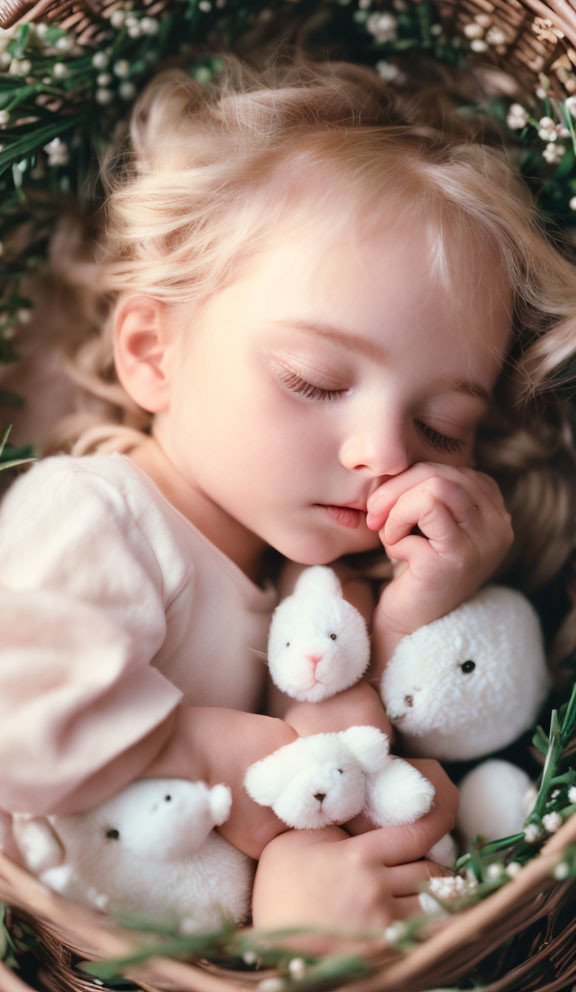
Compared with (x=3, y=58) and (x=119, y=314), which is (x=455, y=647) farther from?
(x=3, y=58)

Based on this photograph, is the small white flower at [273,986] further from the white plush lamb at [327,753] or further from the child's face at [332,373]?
the child's face at [332,373]

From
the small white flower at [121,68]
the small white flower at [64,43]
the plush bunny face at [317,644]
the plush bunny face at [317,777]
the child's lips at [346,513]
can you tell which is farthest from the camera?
the small white flower at [121,68]

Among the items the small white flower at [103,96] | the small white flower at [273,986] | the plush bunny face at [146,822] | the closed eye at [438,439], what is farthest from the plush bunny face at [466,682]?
the small white flower at [103,96]

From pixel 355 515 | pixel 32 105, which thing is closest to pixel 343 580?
pixel 355 515

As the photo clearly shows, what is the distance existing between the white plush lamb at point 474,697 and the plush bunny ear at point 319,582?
129mm

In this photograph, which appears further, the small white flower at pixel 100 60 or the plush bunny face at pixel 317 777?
the small white flower at pixel 100 60

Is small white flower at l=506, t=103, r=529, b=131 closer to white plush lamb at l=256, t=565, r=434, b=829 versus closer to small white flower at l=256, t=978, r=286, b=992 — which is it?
white plush lamb at l=256, t=565, r=434, b=829

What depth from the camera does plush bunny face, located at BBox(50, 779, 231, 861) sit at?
3.17 ft

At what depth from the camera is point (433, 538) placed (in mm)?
1189

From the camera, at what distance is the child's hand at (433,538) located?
1186 millimetres

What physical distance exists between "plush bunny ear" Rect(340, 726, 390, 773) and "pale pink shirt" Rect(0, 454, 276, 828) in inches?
9.2

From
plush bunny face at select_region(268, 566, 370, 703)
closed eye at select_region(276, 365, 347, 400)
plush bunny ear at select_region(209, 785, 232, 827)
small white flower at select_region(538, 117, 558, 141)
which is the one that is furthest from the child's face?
plush bunny ear at select_region(209, 785, 232, 827)

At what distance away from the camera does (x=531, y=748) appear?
1.36m

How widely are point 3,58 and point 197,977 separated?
1301 millimetres
